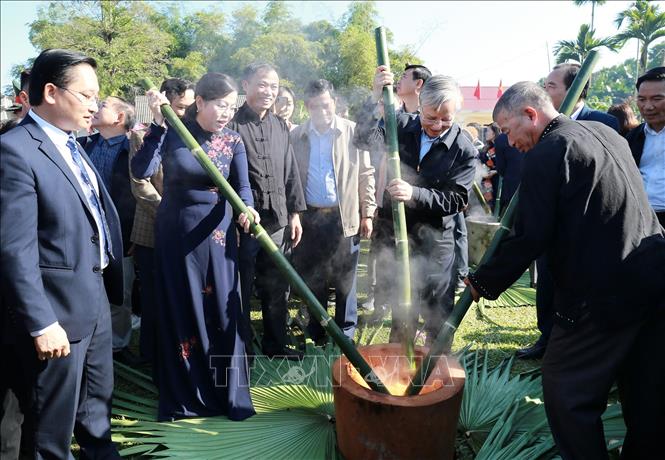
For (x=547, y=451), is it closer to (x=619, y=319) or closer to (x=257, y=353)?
(x=619, y=319)

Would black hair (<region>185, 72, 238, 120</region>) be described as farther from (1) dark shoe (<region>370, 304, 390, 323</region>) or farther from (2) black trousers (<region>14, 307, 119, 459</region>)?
(1) dark shoe (<region>370, 304, 390, 323</region>)

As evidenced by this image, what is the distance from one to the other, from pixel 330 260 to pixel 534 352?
1.85 meters

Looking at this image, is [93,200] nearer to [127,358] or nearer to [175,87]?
[175,87]

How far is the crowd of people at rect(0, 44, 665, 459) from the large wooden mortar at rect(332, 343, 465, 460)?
1.37 feet

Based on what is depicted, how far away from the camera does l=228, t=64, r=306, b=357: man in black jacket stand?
3668mm

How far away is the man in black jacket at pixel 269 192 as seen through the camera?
3.67m

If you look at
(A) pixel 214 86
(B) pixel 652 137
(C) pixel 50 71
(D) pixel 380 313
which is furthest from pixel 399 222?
(D) pixel 380 313

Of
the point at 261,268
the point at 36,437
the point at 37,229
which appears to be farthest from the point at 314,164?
the point at 36,437

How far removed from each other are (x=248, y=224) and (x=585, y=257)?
65.3 inches

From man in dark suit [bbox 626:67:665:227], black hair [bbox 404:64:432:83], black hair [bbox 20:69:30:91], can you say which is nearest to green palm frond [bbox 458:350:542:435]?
man in dark suit [bbox 626:67:665:227]

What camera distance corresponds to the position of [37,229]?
6.63ft

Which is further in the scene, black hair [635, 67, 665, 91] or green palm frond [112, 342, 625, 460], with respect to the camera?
black hair [635, 67, 665, 91]

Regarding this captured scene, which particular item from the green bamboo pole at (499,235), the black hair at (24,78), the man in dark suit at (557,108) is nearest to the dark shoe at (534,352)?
the man in dark suit at (557,108)

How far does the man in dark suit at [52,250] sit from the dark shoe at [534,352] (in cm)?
320
